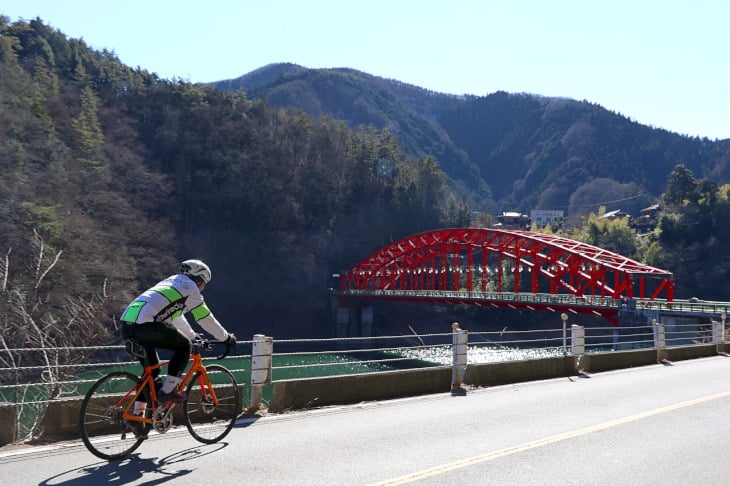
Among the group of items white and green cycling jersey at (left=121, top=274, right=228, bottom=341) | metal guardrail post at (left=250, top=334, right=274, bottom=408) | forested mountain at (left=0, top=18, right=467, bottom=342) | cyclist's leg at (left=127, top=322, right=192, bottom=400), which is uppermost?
forested mountain at (left=0, top=18, right=467, bottom=342)

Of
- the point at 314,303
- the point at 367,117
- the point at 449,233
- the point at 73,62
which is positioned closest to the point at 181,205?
the point at 314,303

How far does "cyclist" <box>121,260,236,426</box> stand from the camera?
16.6 feet

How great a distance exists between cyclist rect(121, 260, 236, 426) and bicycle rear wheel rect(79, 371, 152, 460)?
128mm

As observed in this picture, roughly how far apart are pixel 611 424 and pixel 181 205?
228 ft

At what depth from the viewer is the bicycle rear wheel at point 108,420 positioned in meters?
5.02

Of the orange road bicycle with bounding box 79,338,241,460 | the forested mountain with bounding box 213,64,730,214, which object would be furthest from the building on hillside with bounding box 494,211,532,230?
the orange road bicycle with bounding box 79,338,241,460

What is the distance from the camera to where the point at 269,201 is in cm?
7588

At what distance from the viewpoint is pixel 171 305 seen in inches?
203

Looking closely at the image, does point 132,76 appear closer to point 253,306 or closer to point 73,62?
point 73,62

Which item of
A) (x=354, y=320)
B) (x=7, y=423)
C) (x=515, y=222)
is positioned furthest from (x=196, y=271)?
(x=515, y=222)

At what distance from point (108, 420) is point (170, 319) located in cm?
100

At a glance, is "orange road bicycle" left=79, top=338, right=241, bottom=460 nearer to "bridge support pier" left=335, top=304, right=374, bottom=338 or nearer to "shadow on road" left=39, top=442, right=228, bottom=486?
"shadow on road" left=39, top=442, right=228, bottom=486

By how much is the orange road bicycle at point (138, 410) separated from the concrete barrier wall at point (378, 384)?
480 mm

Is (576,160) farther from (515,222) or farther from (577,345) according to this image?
(577,345)
